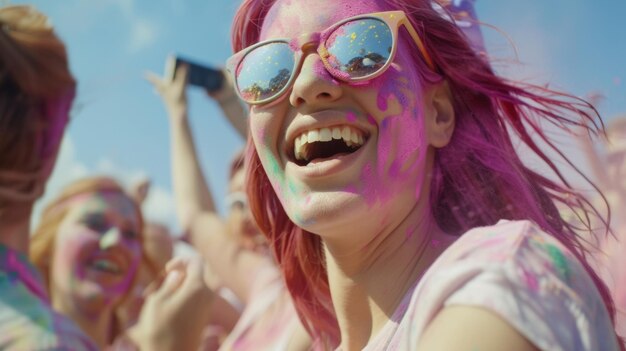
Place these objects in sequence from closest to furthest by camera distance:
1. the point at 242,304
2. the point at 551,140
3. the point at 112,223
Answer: the point at 551,140, the point at 112,223, the point at 242,304

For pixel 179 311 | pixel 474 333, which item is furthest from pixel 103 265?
pixel 474 333

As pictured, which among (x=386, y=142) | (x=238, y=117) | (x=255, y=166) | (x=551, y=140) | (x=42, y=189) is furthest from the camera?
(x=238, y=117)

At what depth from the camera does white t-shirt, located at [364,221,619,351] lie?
0.87 metres

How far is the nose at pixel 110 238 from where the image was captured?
337 centimetres

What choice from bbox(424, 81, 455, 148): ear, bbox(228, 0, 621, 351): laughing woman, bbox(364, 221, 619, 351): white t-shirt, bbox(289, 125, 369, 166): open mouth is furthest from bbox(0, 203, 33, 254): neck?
bbox(364, 221, 619, 351): white t-shirt

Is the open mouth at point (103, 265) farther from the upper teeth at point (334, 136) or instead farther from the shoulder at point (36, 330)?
the upper teeth at point (334, 136)

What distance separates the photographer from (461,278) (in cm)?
93

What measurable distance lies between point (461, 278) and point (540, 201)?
0.60m

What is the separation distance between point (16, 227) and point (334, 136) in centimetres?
128

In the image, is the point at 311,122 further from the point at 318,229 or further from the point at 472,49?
the point at 472,49

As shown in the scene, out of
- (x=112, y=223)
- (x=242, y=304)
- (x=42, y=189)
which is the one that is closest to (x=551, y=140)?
(x=42, y=189)

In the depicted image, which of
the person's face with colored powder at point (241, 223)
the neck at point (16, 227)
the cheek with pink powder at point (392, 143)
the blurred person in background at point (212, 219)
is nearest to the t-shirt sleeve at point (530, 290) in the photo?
the cheek with pink powder at point (392, 143)

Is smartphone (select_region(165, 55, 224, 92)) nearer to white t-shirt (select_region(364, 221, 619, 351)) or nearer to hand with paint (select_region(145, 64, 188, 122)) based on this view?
hand with paint (select_region(145, 64, 188, 122))

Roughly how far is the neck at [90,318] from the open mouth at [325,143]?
2286 mm
